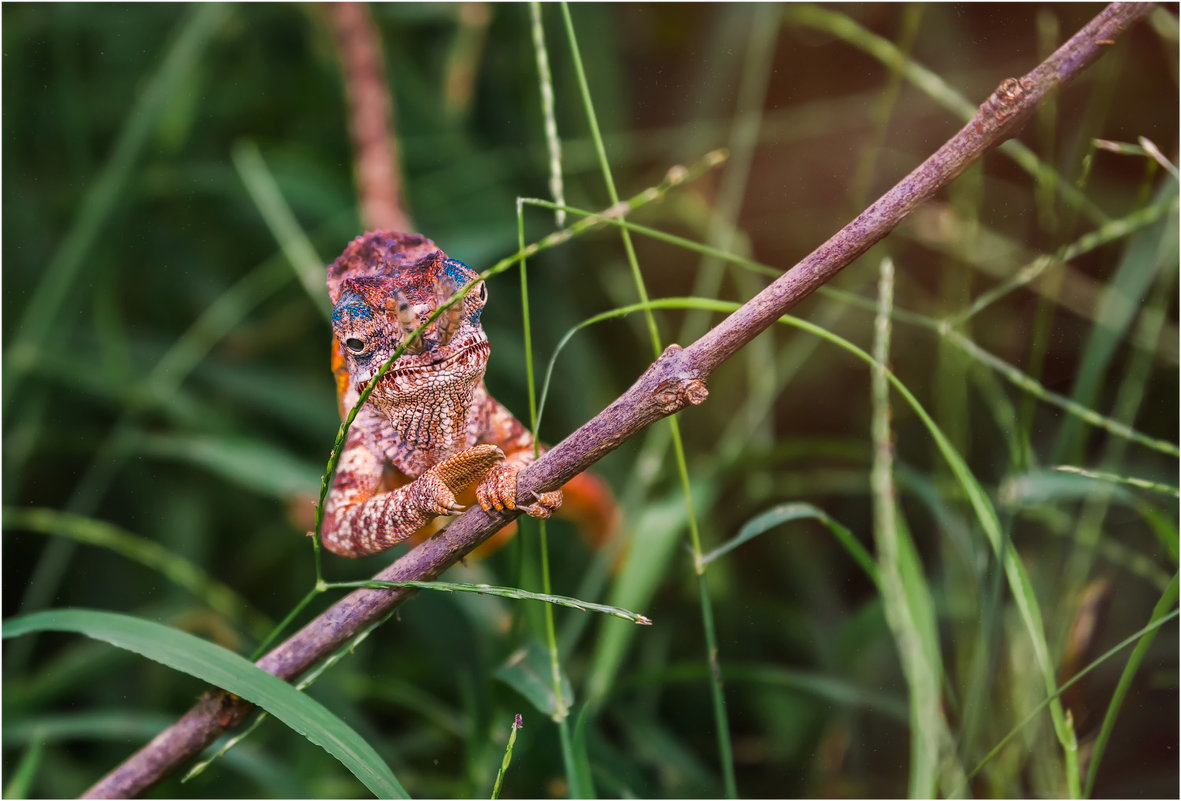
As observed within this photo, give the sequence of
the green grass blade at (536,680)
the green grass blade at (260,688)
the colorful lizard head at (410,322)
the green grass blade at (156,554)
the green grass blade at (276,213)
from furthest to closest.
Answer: the green grass blade at (276,213) → the green grass blade at (156,554) → the green grass blade at (536,680) → the green grass blade at (260,688) → the colorful lizard head at (410,322)

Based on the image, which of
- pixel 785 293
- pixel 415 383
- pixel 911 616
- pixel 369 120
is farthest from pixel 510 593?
pixel 369 120

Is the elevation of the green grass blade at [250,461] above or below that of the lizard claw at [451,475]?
above

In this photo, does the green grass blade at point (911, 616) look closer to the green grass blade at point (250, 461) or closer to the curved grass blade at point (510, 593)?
the curved grass blade at point (510, 593)

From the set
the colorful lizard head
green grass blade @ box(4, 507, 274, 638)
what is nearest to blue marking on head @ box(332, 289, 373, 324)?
the colorful lizard head

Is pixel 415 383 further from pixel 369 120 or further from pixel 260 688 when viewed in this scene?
pixel 369 120

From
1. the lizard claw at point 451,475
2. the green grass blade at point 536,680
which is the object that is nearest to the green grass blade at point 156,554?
the green grass blade at point 536,680

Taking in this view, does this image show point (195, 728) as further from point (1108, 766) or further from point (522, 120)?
point (522, 120)

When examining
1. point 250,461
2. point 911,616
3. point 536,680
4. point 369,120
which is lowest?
point 911,616
